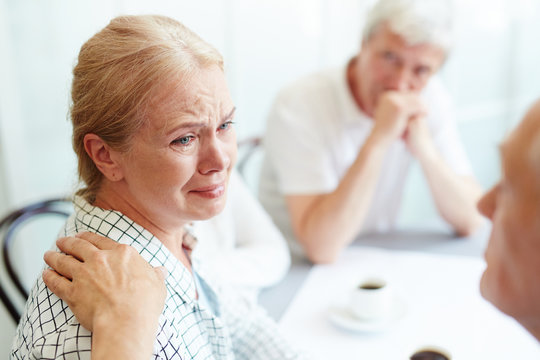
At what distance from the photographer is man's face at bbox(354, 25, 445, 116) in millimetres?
1576

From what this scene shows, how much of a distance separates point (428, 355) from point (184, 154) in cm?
55

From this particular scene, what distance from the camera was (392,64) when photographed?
5.33 ft

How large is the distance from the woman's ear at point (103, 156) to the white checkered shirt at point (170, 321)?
7 cm

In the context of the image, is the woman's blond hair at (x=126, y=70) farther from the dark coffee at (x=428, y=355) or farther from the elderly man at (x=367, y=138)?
the elderly man at (x=367, y=138)

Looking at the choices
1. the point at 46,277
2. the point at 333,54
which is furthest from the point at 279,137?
the point at 333,54

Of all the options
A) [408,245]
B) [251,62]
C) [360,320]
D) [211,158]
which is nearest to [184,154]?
[211,158]

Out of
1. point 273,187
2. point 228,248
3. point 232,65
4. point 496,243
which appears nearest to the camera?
point 496,243

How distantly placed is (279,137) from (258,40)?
3.40 feet

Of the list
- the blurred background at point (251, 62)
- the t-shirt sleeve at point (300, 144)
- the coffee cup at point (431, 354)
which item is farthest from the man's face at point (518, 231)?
the t-shirt sleeve at point (300, 144)

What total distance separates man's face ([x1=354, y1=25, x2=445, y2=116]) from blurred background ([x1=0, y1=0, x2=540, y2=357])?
0.55 ft

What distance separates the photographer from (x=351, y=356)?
106 cm

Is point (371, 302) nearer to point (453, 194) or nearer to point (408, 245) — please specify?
point (408, 245)

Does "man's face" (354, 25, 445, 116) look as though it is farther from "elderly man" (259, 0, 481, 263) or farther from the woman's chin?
the woman's chin

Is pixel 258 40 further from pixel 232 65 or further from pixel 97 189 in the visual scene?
pixel 97 189
